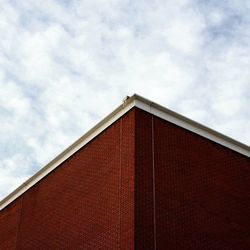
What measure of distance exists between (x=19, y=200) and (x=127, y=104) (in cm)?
797

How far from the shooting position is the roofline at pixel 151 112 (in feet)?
66.7

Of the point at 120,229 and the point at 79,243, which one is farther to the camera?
the point at 79,243

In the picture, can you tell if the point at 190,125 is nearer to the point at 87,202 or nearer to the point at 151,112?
the point at 151,112

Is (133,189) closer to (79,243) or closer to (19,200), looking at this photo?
(79,243)

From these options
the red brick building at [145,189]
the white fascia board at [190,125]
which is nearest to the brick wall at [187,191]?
the red brick building at [145,189]

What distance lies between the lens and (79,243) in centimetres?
2017

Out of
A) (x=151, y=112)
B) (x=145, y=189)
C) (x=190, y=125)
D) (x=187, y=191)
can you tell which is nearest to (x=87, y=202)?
(x=145, y=189)

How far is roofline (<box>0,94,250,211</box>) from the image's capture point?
20328mm

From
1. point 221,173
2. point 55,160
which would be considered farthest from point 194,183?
point 55,160

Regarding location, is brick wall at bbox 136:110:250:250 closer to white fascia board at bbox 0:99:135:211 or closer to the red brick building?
the red brick building

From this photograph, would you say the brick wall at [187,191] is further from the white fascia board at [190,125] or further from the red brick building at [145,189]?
the white fascia board at [190,125]

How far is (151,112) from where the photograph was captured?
2044 centimetres

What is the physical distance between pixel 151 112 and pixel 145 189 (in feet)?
10.0

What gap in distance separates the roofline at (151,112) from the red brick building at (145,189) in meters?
0.04
